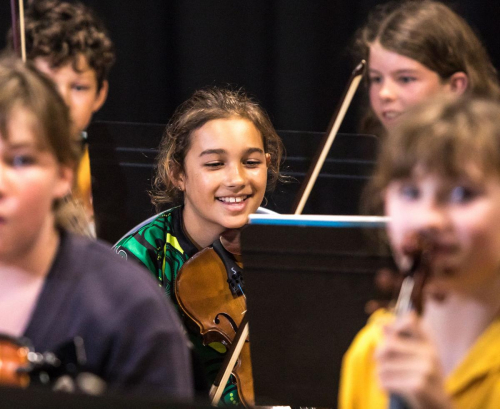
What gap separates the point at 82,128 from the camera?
2.15 meters

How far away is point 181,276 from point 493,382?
1.01m

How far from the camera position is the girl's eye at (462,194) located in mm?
737

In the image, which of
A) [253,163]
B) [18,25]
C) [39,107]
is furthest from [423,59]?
[39,107]

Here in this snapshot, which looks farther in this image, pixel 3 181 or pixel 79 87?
pixel 79 87

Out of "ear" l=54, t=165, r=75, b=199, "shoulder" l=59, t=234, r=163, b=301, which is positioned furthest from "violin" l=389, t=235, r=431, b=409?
"ear" l=54, t=165, r=75, b=199

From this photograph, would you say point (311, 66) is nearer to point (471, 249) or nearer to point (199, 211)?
point (199, 211)

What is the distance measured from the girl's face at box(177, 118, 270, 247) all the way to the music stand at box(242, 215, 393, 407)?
0.58 m

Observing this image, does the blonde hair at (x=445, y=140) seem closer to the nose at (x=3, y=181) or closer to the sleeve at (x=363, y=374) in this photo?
the sleeve at (x=363, y=374)

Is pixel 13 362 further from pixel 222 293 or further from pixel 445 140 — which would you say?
pixel 222 293

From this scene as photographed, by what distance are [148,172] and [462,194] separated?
1.27m

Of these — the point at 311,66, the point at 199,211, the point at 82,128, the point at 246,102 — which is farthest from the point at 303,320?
the point at 311,66

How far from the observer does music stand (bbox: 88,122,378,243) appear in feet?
6.01

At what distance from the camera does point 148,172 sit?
1.93 meters

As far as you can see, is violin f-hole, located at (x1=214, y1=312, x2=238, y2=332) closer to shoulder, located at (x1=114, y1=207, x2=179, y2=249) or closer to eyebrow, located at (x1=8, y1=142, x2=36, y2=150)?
shoulder, located at (x1=114, y1=207, x2=179, y2=249)
